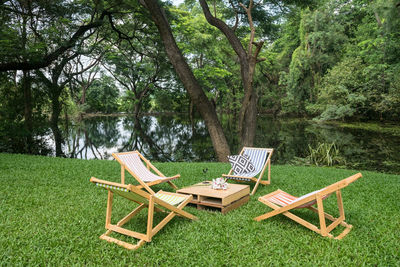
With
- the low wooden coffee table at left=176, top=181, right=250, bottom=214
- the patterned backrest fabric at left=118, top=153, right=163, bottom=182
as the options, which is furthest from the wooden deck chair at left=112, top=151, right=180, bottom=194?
the low wooden coffee table at left=176, top=181, right=250, bottom=214

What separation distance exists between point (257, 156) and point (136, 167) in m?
2.69

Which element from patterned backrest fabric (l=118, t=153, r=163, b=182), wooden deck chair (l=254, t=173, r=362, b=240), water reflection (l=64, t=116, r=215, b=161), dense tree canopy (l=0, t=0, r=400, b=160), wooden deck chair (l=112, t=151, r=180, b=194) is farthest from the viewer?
water reflection (l=64, t=116, r=215, b=161)

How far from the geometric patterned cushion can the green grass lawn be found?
1.09 metres

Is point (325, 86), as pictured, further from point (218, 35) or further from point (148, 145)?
point (148, 145)

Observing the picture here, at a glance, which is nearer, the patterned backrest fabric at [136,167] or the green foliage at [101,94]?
the patterned backrest fabric at [136,167]

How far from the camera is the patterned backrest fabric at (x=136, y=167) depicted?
506 centimetres

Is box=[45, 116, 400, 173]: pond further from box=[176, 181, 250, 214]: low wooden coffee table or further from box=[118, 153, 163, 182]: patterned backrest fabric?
box=[176, 181, 250, 214]: low wooden coffee table

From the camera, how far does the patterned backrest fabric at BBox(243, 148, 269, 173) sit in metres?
5.87

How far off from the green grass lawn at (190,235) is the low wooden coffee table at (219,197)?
0.38 ft

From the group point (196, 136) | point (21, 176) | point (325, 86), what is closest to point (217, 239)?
point (21, 176)

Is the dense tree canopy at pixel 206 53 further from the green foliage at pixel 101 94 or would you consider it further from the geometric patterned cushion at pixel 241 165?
the green foliage at pixel 101 94

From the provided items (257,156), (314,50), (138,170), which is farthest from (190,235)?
(314,50)

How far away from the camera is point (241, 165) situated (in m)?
5.72

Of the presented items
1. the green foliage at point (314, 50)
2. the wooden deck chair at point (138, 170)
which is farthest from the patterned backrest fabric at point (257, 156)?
the green foliage at point (314, 50)
